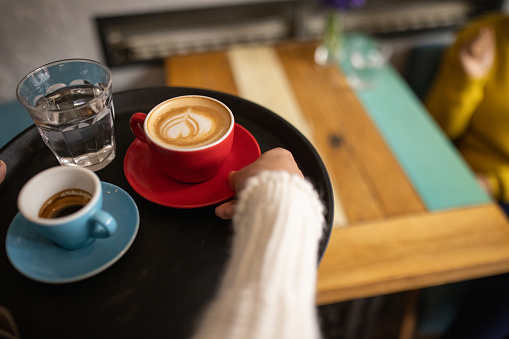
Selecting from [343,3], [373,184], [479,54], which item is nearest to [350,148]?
[373,184]

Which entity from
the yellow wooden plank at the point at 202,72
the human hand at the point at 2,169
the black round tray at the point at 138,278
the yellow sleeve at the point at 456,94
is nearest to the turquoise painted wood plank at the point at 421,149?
the yellow sleeve at the point at 456,94

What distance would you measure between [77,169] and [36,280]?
0.14 meters

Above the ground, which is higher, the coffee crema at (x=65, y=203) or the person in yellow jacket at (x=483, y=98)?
the coffee crema at (x=65, y=203)

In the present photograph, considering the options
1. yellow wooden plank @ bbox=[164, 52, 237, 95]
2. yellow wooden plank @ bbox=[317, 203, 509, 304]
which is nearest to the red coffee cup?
yellow wooden plank @ bbox=[317, 203, 509, 304]

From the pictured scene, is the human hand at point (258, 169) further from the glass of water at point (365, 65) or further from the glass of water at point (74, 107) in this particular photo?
the glass of water at point (365, 65)

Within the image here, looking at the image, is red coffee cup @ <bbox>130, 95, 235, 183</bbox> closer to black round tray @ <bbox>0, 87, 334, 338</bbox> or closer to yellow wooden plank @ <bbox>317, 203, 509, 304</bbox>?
black round tray @ <bbox>0, 87, 334, 338</bbox>

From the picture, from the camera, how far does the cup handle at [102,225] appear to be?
43 cm

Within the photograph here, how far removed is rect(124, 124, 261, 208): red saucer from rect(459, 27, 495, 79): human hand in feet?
3.69

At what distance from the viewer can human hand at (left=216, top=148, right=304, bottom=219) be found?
484 mm

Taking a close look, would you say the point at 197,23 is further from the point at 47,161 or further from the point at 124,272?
the point at 124,272

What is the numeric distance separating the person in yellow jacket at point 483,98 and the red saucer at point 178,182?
108 centimetres

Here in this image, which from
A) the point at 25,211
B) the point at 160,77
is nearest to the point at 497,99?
the point at 160,77

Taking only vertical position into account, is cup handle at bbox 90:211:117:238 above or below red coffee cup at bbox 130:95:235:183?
below

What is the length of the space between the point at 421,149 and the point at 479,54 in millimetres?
513
